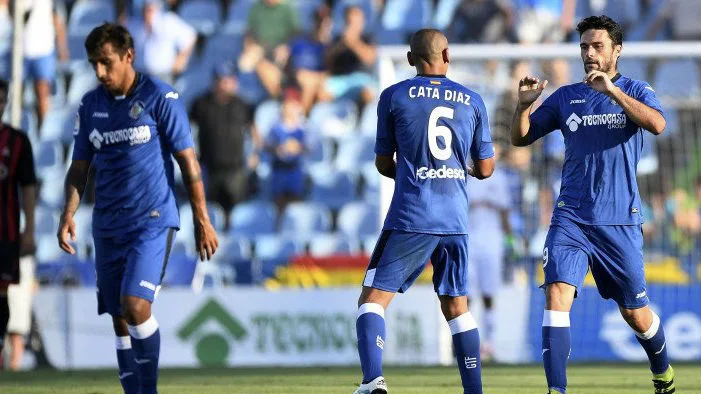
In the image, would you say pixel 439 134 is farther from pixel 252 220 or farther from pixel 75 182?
pixel 252 220

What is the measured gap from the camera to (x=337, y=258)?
15.4 meters

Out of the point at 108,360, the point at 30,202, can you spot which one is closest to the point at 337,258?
the point at 108,360

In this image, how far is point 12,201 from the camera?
36.8 feet

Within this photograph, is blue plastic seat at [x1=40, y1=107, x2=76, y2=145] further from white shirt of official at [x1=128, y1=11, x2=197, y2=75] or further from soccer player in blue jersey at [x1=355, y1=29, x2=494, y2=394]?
soccer player in blue jersey at [x1=355, y1=29, x2=494, y2=394]

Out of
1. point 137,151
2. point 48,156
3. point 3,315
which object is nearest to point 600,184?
point 137,151

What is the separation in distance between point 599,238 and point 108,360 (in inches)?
326

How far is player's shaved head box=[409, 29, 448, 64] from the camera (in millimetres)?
7969

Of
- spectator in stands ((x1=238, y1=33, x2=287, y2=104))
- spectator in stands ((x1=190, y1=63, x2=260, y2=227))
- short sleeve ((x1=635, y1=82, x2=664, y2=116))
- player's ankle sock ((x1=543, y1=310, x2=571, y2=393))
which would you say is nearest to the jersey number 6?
player's ankle sock ((x1=543, y1=310, x2=571, y2=393))

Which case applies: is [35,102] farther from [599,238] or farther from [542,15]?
[599,238]

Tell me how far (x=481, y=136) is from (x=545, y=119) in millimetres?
707

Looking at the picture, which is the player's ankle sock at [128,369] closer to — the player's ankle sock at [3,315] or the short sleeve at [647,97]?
the player's ankle sock at [3,315]

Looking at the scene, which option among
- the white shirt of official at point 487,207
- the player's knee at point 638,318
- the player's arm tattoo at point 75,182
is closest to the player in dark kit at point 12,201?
the player's arm tattoo at point 75,182

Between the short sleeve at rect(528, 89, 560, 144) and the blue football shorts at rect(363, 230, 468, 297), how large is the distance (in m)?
1.04

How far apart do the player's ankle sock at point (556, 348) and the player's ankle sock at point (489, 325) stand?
733cm
